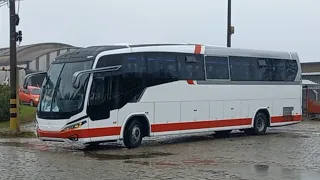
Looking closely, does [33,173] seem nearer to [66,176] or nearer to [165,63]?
[66,176]

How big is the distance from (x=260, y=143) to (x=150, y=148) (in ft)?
13.5

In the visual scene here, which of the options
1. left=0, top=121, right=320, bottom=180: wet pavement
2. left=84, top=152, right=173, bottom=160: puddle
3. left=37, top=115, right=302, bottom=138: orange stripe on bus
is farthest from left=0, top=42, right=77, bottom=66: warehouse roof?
left=84, top=152, right=173, bottom=160: puddle

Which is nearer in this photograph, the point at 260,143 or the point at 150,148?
the point at 150,148

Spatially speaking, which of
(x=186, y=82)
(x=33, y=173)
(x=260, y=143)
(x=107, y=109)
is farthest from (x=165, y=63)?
(x=33, y=173)

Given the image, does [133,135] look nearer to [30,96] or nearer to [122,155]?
[122,155]

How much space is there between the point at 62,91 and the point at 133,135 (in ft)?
8.94

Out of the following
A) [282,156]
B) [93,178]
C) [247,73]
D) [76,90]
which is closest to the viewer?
[93,178]

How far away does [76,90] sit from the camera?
56.2 ft

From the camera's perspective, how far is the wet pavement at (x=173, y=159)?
1259 cm

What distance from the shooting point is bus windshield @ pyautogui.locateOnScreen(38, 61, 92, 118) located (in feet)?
56.0

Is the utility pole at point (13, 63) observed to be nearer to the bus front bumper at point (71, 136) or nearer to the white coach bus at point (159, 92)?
the white coach bus at point (159, 92)

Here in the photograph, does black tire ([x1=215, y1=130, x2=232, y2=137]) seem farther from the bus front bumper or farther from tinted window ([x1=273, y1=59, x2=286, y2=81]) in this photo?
the bus front bumper

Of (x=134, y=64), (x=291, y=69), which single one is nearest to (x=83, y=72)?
(x=134, y=64)

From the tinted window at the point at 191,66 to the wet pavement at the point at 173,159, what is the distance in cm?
240
